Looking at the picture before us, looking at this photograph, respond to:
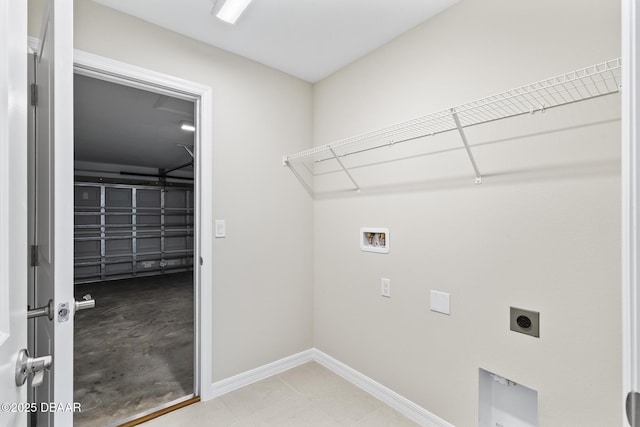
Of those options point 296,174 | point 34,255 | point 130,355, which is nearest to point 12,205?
point 34,255

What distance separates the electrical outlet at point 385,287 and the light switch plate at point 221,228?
1.18 meters

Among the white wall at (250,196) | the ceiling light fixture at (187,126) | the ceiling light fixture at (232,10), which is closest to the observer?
the ceiling light fixture at (232,10)

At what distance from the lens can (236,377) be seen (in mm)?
2225

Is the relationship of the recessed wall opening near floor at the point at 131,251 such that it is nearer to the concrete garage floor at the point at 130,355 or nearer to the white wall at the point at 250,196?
the concrete garage floor at the point at 130,355

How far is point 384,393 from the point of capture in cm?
207

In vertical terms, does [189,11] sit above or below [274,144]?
above

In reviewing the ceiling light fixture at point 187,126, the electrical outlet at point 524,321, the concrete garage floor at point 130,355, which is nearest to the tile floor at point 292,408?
the concrete garage floor at point 130,355

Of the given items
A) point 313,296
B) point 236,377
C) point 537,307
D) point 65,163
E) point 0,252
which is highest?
point 65,163

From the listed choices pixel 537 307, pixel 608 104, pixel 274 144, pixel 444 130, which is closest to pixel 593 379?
pixel 537 307

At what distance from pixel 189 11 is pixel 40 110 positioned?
1.00 m

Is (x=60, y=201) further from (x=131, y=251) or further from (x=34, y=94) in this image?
(x=131, y=251)

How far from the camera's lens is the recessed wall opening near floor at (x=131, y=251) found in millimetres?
2346

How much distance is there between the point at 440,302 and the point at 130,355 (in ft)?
9.31

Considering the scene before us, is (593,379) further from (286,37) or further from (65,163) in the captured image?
(286,37)
